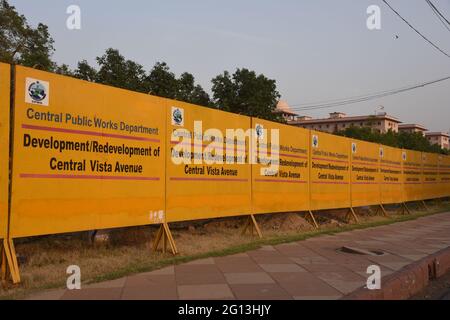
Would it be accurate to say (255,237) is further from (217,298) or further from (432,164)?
(432,164)

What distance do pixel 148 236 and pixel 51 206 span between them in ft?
9.18

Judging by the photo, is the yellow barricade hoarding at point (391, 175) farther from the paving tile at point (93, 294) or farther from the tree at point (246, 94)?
the paving tile at point (93, 294)

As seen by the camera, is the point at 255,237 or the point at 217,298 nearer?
the point at 217,298

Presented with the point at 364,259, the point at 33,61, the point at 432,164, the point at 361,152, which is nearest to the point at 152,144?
the point at 364,259

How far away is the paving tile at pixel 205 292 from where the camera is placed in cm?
577

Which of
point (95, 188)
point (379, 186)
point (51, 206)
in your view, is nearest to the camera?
point (51, 206)

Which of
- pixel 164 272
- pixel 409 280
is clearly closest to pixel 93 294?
pixel 164 272

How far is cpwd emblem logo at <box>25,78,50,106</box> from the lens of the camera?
21.0 ft

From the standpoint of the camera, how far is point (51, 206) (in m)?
6.69

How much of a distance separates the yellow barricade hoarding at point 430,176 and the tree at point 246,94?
9051 mm

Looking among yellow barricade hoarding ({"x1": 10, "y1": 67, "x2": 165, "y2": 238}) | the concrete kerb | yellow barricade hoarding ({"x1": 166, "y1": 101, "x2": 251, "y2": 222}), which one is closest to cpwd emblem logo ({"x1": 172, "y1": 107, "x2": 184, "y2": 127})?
yellow barricade hoarding ({"x1": 166, "y1": 101, "x2": 251, "y2": 222})

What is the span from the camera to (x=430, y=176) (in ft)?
76.8

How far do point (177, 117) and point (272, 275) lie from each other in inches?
135

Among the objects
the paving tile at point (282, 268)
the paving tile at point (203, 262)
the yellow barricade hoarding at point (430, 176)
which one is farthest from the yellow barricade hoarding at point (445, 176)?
the paving tile at point (203, 262)
